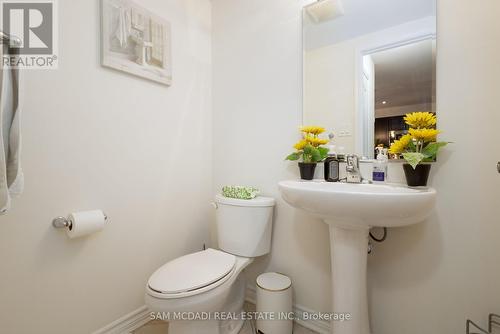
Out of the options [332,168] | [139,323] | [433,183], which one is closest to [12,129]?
[139,323]

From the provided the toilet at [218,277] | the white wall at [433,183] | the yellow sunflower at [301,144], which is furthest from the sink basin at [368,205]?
the toilet at [218,277]

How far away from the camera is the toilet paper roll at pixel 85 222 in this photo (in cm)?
101

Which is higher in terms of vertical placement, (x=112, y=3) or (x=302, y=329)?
(x=112, y=3)

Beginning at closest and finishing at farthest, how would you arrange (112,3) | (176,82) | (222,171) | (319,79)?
(112,3) < (319,79) < (176,82) < (222,171)

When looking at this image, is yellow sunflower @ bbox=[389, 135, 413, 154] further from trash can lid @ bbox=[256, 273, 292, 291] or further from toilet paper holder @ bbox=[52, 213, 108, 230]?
toilet paper holder @ bbox=[52, 213, 108, 230]

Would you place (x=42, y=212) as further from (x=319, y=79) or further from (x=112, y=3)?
(x=319, y=79)

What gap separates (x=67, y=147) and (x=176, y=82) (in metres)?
0.75

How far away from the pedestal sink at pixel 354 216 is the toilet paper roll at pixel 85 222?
2.85ft

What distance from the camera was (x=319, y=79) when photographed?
1.30 metres

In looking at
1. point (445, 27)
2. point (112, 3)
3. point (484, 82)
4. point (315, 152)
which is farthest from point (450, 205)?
point (112, 3)

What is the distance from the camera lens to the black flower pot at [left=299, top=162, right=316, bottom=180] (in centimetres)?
122

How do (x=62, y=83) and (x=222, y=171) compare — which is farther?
(x=222, y=171)

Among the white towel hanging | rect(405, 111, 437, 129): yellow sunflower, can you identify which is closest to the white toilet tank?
rect(405, 111, 437, 129): yellow sunflower

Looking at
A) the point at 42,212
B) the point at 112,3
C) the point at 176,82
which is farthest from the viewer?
the point at 176,82
